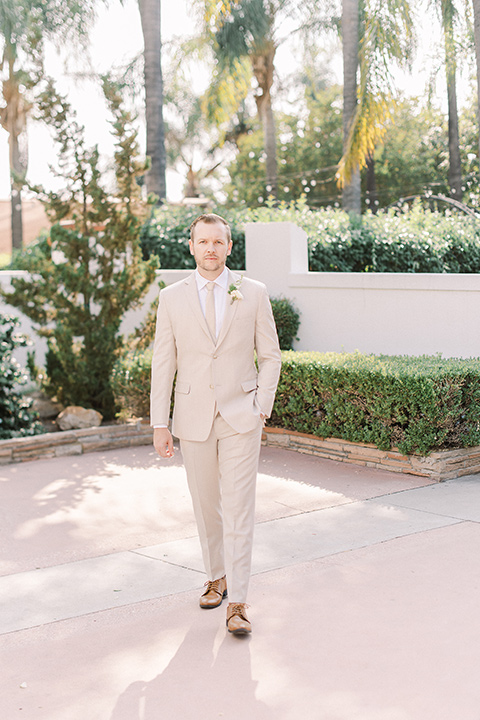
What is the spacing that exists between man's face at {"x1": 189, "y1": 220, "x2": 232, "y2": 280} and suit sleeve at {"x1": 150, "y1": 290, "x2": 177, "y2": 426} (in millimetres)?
275

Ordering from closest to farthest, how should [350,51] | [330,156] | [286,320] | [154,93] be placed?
[286,320]
[350,51]
[154,93]
[330,156]

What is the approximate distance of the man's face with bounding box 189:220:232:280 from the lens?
13.9 ft

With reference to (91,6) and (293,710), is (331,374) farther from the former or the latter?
(91,6)

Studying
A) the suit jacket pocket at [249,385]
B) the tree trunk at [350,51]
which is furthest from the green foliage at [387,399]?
the tree trunk at [350,51]

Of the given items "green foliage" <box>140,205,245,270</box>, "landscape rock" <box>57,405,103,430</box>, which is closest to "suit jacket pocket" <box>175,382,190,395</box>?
"landscape rock" <box>57,405,103,430</box>

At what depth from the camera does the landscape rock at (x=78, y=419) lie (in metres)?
9.69

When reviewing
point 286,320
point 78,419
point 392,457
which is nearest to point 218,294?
point 392,457

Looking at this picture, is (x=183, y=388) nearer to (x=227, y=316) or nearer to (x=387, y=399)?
(x=227, y=316)

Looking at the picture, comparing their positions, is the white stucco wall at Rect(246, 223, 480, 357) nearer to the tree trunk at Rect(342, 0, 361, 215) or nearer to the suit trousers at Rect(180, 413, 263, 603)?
the suit trousers at Rect(180, 413, 263, 603)

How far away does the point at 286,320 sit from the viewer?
35.6 feet

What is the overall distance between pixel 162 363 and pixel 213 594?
1.27 meters

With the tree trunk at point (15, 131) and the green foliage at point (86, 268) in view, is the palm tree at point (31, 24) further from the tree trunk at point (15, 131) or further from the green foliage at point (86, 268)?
the green foliage at point (86, 268)

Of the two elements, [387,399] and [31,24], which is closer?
[387,399]

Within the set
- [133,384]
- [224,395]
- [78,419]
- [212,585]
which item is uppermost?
[224,395]
